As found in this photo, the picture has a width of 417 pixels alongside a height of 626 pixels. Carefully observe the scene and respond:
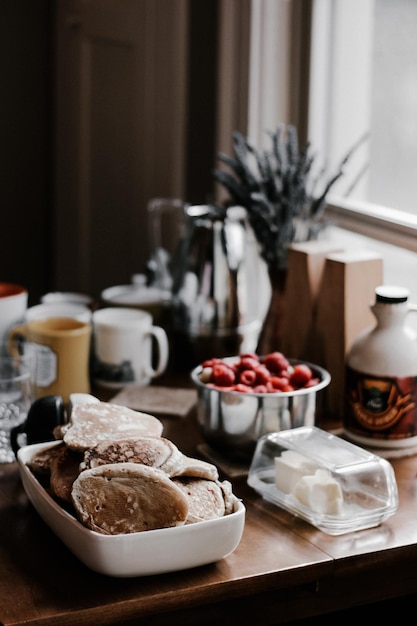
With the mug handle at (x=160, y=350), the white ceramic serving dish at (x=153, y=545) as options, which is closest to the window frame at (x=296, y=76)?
the mug handle at (x=160, y=350)

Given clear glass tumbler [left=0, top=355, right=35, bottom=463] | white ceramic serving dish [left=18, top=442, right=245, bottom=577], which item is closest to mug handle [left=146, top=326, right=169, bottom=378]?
clear glass tumbler [left=0, top=355, right=35, bottom=463]

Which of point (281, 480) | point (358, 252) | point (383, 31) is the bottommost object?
point (281, 480)

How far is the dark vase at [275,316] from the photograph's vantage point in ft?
5.63

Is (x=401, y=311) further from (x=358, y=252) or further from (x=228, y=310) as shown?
(x=228, y=310)

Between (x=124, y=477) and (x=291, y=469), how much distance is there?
265 mm

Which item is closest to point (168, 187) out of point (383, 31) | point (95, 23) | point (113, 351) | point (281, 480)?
point (95, 23)

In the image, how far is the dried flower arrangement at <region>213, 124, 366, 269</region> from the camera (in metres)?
1.68

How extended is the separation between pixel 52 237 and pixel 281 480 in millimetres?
2420

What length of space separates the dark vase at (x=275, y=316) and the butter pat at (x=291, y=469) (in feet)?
1.48

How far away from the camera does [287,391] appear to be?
140 cm

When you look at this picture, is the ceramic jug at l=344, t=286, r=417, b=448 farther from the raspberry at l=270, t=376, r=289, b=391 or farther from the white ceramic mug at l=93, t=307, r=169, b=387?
the white ceramic mug at l=93, t=307, r=169, b=387

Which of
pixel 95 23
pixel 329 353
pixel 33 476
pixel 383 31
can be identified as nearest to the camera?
pixel 33 476

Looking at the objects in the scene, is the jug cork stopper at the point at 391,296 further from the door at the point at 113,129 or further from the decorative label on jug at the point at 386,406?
the door at the point at 113,129

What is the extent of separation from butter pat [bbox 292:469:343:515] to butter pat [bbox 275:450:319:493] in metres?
0.02
